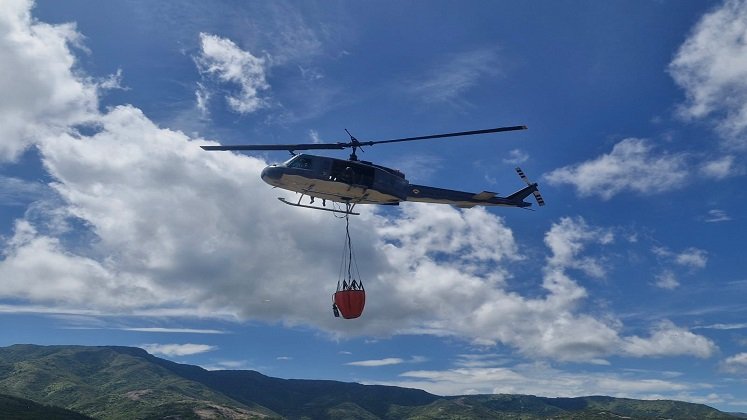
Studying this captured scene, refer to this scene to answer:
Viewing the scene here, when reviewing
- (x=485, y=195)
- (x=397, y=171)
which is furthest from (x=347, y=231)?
(x=485, y=195)

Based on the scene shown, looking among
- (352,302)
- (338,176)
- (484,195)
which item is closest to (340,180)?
(338,176)

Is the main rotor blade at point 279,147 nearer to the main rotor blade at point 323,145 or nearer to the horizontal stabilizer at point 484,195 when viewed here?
the main rotor blade at point 323,145

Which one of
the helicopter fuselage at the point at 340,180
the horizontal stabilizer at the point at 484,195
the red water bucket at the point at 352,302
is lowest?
the red water bucket at the point at 352,302

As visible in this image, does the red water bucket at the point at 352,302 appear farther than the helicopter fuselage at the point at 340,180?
No

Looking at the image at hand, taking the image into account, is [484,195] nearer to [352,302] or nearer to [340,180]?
[340,180]

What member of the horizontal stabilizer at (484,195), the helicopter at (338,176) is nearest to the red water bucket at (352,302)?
the helicopter at (338,176)

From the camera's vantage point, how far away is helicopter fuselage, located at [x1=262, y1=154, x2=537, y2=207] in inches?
1747

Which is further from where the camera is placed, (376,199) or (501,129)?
(376,199)

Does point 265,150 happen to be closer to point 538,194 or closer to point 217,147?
point 217,147

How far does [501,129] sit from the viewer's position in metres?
42.6

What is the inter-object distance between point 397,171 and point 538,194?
75.2ft

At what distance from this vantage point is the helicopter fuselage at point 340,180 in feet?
146

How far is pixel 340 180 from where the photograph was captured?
4516 cm

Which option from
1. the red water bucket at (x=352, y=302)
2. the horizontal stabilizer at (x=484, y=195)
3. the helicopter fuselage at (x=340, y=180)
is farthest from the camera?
the horizontal stabilizer at (x=484, y=195)
